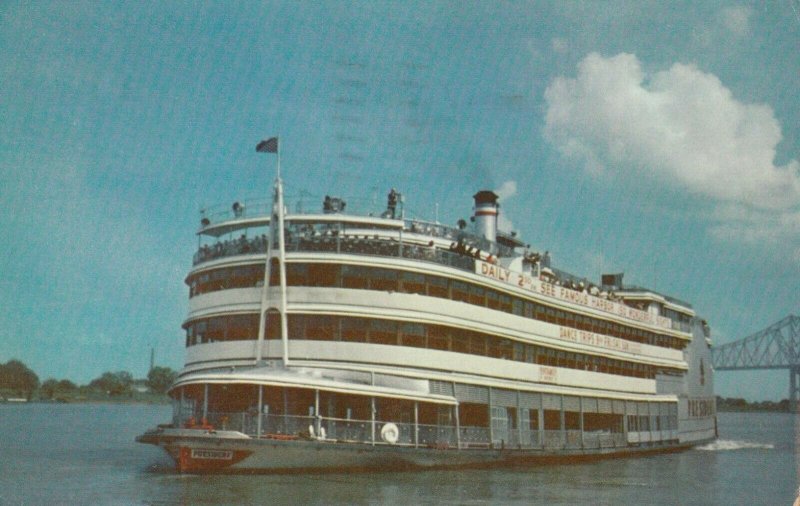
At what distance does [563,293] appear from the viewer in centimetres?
3997

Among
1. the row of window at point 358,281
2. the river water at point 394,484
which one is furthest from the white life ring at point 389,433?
the row of window at point 358,281

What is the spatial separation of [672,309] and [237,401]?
31.9 m

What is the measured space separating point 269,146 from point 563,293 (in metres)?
15.2

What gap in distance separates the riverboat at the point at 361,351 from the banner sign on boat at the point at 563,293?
152 mm

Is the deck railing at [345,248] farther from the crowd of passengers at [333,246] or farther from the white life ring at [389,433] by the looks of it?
the white life ring at [389,433]

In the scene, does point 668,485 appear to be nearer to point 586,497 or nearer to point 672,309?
point 586,497

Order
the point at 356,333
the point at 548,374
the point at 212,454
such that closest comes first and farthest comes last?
1. the point at 212,454
2. the point at 356,333
3. the point at 548,374

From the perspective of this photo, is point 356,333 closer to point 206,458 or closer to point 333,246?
point 333,246

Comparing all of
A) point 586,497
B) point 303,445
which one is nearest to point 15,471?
point 303,445

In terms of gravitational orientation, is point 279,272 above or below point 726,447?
above

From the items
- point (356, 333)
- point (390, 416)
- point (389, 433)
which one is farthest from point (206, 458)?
point (390, 416)

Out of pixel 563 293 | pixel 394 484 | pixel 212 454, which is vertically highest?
pixel 563 293

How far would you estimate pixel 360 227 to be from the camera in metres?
33.5

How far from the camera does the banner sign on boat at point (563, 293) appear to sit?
34.7 meters
